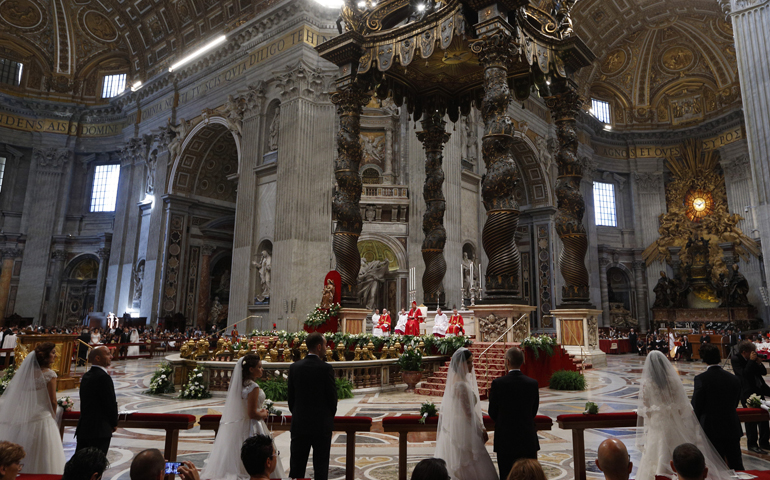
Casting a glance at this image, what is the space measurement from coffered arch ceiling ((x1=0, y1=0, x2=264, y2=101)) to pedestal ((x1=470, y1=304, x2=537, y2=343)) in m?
22.3

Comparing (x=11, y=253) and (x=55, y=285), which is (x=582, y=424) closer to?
(x=55, y=285)

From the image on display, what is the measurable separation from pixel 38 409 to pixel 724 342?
1891 centimetres

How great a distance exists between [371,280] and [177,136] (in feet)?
41.1

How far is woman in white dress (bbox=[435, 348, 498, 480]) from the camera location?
3.34 meters

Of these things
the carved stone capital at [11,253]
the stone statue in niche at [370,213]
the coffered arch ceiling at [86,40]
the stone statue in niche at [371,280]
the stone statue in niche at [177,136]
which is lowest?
the stone statue in niche at [371,280]

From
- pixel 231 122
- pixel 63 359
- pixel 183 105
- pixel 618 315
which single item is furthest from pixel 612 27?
pixel 63 359

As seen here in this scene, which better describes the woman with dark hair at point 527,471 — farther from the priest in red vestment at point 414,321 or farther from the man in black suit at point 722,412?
the priest in red vestment at point 414,321

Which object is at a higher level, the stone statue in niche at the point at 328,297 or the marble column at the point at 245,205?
the marble column at the point at 245,205

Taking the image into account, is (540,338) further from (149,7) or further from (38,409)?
(149,7)

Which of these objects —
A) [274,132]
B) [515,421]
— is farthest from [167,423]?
[274,132]

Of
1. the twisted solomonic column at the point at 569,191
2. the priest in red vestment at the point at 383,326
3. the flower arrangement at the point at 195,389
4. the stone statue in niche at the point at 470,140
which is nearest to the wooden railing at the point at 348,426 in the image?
the flower arrangement at the point at 195,389

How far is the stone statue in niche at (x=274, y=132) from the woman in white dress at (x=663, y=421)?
668 inches

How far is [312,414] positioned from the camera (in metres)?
3.40

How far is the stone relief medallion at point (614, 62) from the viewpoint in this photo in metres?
29.8
